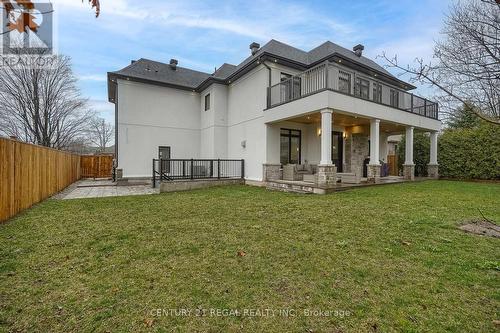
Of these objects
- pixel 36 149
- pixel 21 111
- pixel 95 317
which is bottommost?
pixel 95 317

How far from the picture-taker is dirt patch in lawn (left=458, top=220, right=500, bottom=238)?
4.10 metres

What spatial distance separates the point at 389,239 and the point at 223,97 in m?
11.9

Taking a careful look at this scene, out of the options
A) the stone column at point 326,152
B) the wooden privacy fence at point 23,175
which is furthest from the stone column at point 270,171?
the wooden privacy fence at point 23,175

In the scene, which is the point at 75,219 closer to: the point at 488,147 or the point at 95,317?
the point at 95,317

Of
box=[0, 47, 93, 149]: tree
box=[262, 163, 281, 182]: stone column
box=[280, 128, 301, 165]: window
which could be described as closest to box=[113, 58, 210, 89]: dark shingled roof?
box=[280, 128, 301, 165]: window

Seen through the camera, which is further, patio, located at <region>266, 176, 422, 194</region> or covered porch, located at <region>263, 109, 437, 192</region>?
covered porch, located at <region>263, 109, 437, 192</region>

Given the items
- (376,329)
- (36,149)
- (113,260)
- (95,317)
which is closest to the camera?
(376,329)

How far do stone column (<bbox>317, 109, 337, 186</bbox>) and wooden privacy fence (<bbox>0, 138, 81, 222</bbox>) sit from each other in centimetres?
878

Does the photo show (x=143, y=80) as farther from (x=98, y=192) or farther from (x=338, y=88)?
(x=338, y=88)

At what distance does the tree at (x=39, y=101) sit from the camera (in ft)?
56.9

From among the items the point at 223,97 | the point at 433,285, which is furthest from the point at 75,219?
the point at 223,97

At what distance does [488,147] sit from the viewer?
12312 millimetres

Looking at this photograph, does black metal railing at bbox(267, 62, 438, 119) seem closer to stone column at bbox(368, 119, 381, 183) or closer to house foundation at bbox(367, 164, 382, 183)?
stone column at bbox(368, 119, 381, 183)

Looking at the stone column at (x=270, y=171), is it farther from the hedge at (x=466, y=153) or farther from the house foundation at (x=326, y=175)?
the hedge at (x=466, y=153)
